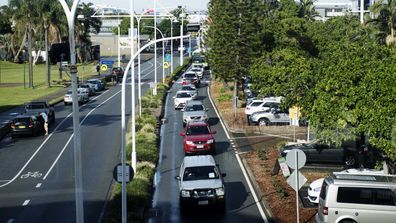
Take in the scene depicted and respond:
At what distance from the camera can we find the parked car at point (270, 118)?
1574 inches

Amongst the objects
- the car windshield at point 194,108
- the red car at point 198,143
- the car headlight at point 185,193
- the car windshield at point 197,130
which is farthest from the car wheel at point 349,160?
the car windshield at point 194,108

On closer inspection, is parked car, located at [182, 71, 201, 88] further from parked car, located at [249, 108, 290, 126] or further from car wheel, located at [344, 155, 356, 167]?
car wheel, located at [344, 155, 356, 167]

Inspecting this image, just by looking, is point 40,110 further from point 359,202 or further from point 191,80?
point 191,80

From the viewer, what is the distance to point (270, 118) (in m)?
40.0

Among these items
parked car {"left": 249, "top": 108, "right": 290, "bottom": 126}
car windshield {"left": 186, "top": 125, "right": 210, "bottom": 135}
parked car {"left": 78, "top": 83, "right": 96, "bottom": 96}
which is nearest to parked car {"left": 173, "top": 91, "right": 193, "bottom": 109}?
parked car {"left": 249, "top": 108, "right": 290, "bottom": 126}

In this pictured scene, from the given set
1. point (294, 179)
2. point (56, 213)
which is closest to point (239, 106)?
point (56, 213)

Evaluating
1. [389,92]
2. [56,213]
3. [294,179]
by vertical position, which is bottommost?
[56,213]

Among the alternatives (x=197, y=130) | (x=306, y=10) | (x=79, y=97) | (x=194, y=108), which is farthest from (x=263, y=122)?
(x=306, y=10)

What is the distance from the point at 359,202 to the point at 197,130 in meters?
15.7

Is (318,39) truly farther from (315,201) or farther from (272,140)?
(315,201)

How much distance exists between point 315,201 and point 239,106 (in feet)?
96.0

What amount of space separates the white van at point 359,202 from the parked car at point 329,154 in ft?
33.1

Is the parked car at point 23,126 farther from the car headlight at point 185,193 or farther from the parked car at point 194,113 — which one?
the car headlight at point 185,193

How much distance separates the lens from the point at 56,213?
20906 mm
